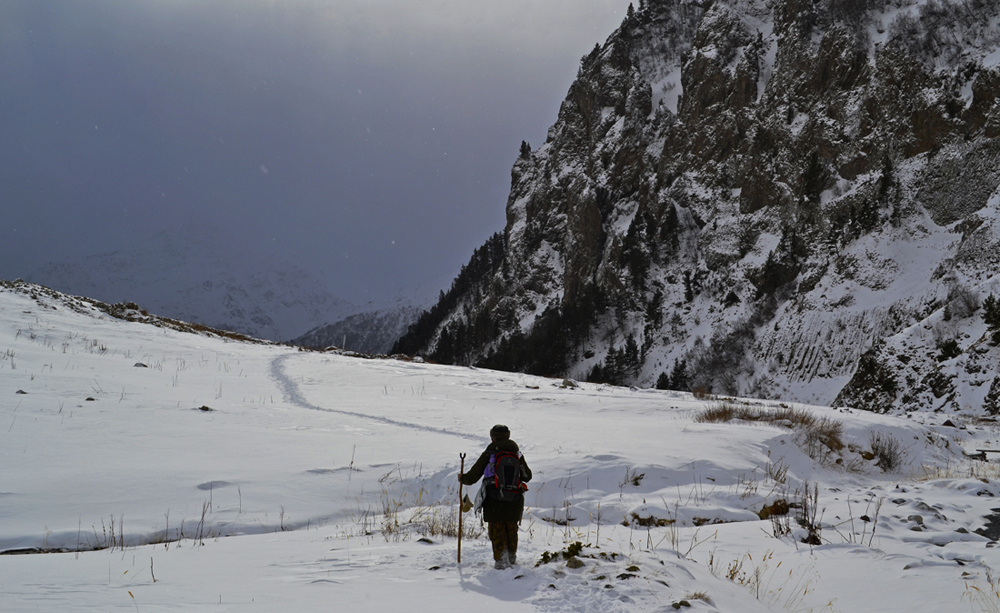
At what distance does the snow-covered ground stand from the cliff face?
20158mm

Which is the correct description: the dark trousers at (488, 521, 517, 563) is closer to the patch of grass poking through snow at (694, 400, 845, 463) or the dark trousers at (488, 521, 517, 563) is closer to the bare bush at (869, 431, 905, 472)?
the patch of grass poking through snow at (694, 400, 845, 463)

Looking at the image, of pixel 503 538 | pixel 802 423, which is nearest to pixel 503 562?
pixel 503 538

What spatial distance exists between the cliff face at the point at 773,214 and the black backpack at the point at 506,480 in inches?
1024

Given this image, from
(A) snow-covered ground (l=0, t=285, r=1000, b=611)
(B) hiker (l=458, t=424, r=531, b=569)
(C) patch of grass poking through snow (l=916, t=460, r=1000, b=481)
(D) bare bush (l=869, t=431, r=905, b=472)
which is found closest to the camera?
(A) snow-covered ground (l=0, t=285, r=1000, b=611)

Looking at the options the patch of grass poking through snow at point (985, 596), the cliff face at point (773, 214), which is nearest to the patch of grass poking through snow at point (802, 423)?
the patch of grass poking through snow at point (985, 596)

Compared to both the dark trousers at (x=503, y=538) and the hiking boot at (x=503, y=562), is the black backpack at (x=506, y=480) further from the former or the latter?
the hiking boot at (x=503, y=562)

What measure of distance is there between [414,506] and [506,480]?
2.68 meters

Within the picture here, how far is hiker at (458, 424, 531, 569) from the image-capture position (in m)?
4.40

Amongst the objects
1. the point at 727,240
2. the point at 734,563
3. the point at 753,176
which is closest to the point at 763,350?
the point at 727,240

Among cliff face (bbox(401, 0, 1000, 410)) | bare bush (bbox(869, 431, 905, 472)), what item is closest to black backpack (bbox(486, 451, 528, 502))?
bare bush (bbox(869, 431, 905, 472))

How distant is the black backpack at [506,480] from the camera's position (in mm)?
4488

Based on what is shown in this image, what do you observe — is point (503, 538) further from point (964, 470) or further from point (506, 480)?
point (964, 470)

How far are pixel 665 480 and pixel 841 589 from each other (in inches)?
132

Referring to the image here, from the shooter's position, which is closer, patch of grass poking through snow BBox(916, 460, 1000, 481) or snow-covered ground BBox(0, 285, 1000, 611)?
snow-covered ground BBox(0, 285, 1000, 611)
